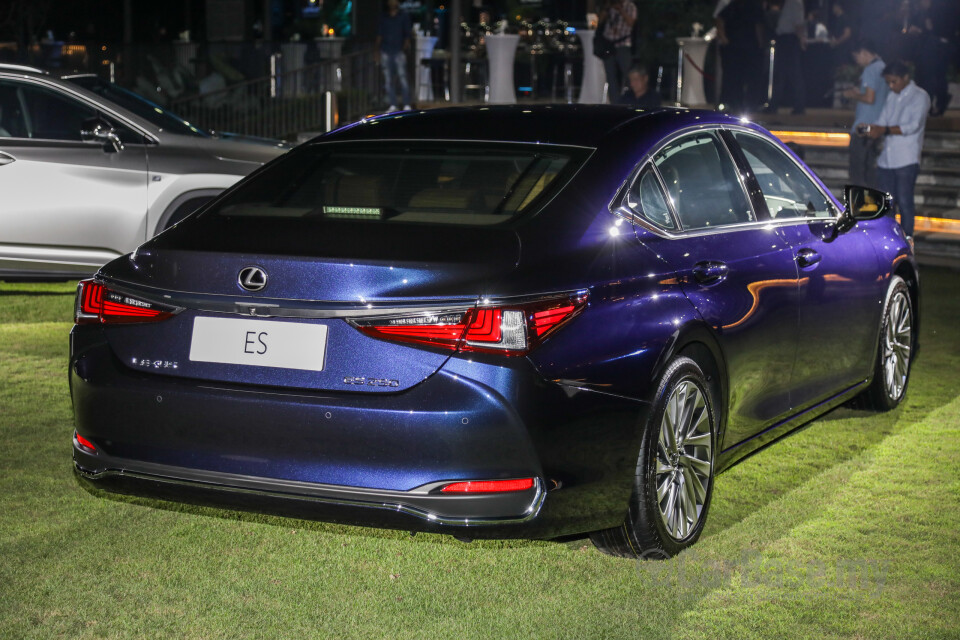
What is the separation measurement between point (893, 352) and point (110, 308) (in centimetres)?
422

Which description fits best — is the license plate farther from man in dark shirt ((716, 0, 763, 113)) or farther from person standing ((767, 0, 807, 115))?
person standing ((767, 0, 807, 115))

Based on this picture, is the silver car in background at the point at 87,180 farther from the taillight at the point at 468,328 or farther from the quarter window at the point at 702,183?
the taillight at the point at 468,328

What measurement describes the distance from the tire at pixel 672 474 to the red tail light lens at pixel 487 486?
0.57 m

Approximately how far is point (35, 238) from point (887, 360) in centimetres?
592

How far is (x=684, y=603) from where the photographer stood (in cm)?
420

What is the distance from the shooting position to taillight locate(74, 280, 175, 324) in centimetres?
412

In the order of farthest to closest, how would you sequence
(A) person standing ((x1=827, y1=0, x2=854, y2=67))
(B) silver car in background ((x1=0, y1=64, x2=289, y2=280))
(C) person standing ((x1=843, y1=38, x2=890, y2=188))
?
(A) person standing ((x1=827, y1=0, x2=854, y2=67))
(C) person standing ((x1=843, y1=38, x2=890, y2=188))
(B) silver car in background ((x1=0, y1=64, x2=289, y2=280))

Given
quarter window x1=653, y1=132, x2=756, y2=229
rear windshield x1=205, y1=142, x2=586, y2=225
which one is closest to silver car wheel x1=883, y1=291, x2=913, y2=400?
quarter window x1=653, y1=132, x2=756, y2=229

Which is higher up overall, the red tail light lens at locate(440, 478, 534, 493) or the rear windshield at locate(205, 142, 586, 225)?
the rear windshield at locate(205, 142, 586, 225)

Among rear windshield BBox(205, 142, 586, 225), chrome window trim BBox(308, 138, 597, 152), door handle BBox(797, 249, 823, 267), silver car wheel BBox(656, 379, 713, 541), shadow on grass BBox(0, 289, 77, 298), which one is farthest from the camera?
shadow on grass BBox(0, 289, 77, 298)

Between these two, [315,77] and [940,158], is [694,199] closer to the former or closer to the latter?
[940,158]


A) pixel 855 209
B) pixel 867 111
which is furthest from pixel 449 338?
pixel 867 111

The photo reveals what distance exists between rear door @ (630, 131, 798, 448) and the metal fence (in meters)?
16.0

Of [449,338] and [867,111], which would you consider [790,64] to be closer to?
[867,111]
